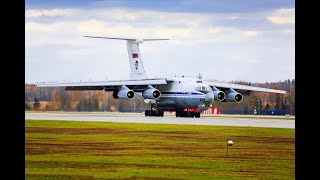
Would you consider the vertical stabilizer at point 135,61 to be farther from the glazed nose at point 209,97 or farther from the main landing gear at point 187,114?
the glazed nose at point 209,97

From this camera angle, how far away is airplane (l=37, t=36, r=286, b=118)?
5391cm

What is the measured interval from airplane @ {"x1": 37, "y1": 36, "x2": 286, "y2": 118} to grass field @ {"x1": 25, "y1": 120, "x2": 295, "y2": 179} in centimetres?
2046

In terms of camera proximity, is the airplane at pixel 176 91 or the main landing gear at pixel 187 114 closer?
the airplane at pixel 176 91

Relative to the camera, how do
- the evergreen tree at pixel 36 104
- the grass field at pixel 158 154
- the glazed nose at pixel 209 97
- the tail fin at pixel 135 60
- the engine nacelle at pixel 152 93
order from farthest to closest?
1. the tail fin at pixel 135 60
2. the engine nacelle at pixel 152 93
3. the glazed nose at pixel 209 97
4. the evergreen tree at pixel 36 104
5. the grass field at pixel 158 154

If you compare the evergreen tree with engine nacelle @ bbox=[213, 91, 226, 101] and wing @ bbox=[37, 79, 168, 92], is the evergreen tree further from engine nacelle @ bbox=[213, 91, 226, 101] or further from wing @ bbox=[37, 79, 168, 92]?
engine nacelle @ bbox=[213, 91, 226, 101]

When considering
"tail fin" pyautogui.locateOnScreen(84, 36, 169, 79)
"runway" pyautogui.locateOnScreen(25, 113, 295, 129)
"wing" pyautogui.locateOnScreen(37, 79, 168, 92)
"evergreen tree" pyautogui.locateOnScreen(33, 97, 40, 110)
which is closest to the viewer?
"evergreen tree" pyautogui.locateOnScreen(33, 97, 40, 110)

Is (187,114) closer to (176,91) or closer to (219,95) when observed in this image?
(176,91)

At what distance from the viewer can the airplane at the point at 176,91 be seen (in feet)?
177

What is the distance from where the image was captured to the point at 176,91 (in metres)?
56.0

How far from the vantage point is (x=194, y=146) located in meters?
25.2

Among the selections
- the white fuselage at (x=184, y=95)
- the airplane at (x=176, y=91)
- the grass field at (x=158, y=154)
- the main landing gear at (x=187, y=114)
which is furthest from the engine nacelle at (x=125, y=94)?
the grass field at (x=158, y=154)

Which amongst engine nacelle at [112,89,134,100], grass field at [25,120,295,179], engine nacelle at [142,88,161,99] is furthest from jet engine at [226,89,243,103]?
grass field at [25,120,295,179]

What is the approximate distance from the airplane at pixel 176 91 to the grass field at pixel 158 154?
20461mm
